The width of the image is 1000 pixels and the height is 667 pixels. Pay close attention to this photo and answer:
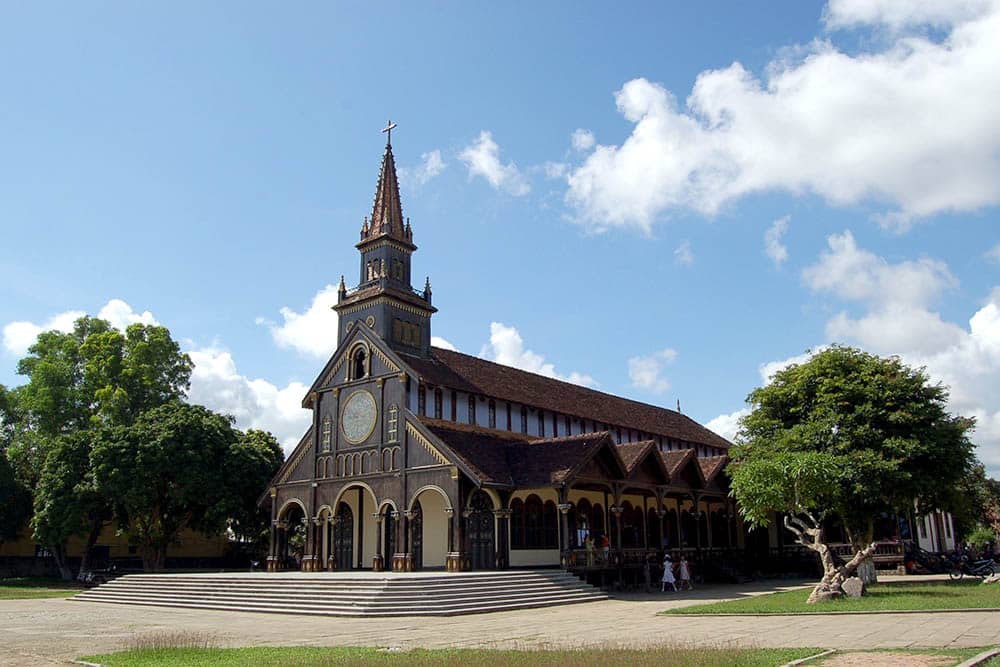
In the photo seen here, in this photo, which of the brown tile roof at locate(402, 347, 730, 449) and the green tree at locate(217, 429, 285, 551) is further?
the green tree at locate(217, 429, 285, 551)

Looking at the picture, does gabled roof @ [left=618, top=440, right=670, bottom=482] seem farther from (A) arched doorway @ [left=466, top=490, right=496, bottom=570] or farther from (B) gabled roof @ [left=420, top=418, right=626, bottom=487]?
(A) arched doorway @ [left=466, top=490, right=496, bottom=570]

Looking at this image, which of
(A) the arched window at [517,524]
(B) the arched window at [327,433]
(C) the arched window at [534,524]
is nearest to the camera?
(A) the arched window at [517,524]

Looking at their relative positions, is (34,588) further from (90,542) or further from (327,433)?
(327,433)

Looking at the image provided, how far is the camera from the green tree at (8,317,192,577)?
47.6 meters

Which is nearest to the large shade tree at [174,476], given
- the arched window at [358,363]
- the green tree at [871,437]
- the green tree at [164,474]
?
the green tree at [164,474]

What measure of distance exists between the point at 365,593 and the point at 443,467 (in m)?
8.18

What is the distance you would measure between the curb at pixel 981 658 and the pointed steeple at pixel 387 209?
32927mm

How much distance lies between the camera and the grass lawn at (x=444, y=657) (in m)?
12.4

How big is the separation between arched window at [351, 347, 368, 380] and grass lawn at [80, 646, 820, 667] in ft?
76.4

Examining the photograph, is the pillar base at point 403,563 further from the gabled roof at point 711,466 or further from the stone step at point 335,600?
the gabled roof at point 711,466

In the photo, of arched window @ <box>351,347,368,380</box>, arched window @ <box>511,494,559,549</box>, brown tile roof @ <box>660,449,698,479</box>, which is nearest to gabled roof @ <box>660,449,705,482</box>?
brown tile roof @ <box>660,449,698,479</box>

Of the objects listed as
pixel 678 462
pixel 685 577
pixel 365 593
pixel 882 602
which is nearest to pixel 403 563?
pixel 365 593

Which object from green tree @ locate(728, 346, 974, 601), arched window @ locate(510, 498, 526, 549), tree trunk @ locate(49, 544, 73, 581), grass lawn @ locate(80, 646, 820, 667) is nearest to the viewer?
grass lawn @ locate(80, 646, 820, 667)

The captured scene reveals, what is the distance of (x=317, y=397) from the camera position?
132 ft
